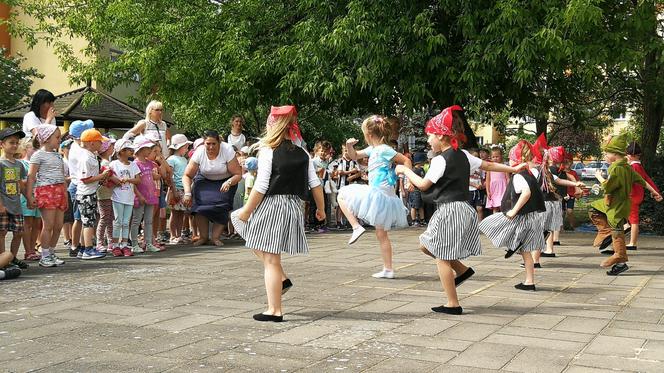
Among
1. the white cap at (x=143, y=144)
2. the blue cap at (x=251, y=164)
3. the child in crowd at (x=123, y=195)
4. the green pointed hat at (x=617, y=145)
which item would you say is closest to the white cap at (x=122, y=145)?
the child in crowd at (x=123, y=195)

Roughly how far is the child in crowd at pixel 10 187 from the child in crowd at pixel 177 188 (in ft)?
12.6

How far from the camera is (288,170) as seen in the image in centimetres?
650

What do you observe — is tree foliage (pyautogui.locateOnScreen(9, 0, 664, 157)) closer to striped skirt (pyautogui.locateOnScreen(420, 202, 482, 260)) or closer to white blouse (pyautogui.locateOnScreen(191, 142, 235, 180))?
white blouse (pyautogui.locateOnScreen(191, 142, 235, 180))

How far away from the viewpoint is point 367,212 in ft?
30.2

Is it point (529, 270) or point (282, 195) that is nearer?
point (282, 195)

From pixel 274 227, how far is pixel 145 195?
5.87 meters

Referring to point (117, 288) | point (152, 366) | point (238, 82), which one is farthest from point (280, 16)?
point (152, 366)

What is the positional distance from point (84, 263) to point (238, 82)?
699 cm

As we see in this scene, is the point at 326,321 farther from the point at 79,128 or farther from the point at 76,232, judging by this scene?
the point at 79,128

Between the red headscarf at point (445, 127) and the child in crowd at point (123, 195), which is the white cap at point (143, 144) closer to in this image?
the child in crowd at point (123, 195)

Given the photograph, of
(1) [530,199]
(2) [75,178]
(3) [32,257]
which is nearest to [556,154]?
(1) [530,199]

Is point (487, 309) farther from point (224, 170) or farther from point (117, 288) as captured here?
point (224, 170)

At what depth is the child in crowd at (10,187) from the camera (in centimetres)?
934

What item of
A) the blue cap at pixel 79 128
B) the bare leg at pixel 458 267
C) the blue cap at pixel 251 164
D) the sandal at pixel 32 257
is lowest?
the bare leg at pixel 458 267
